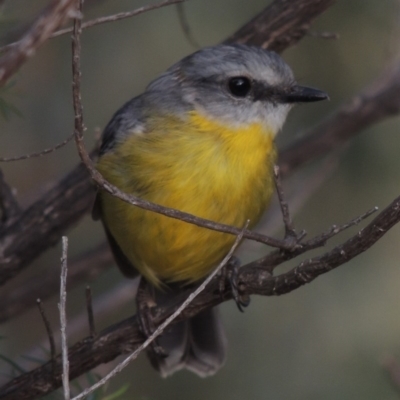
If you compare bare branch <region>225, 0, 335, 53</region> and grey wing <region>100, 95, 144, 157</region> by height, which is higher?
bare branch <region>225, 0, 335, 53</region>

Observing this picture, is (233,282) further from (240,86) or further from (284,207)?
(240,86)

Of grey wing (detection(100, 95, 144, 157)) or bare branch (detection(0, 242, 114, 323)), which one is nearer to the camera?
grey wing (detection(100, 95, 144, 157))

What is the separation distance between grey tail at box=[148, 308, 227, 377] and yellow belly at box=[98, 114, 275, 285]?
69cm

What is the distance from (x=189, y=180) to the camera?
354cm

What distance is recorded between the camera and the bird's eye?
3758 mm

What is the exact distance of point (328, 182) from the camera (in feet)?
17.3

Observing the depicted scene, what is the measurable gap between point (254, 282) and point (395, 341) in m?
2.17

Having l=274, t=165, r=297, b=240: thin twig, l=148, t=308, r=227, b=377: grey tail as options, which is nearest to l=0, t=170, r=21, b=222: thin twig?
l=148, t=308, r=227, b=377: grey tail

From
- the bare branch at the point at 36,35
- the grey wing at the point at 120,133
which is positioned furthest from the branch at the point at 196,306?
the bare branch at the point at 36,35

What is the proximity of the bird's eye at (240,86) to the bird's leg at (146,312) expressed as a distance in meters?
0.99

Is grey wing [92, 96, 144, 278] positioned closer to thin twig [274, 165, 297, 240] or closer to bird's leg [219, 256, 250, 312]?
bird's leg [219, 256, 250, 312]

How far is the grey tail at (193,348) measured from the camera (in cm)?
429

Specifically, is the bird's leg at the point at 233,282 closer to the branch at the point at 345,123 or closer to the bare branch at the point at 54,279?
the bare branch at the point at 54,279

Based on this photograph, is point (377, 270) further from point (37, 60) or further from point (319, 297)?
point (37, 60)
